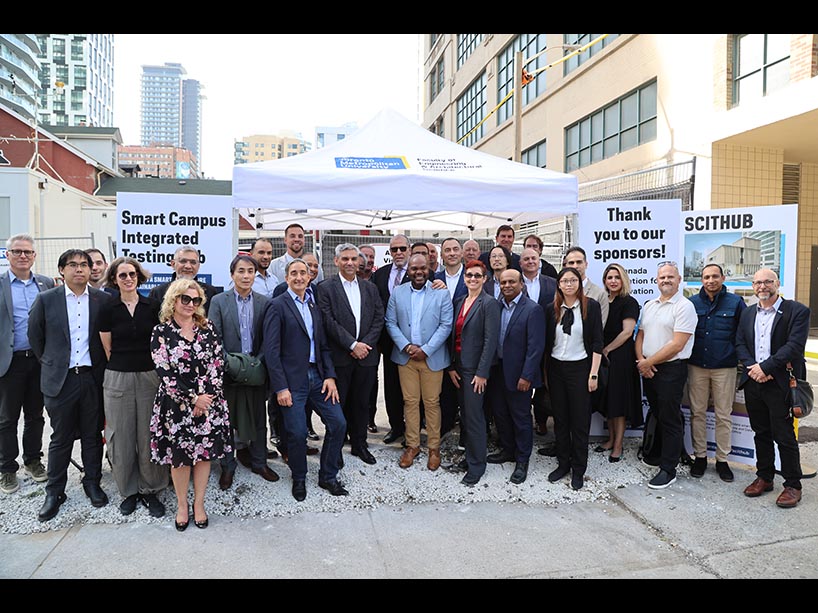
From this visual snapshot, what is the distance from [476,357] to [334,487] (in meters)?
1.60

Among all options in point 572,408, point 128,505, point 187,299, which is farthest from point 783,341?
point 128,505

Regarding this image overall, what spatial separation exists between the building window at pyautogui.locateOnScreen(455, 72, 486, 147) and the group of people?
22.2 meters

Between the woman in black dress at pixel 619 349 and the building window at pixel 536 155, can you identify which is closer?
the woman in black dress at pixel 619 349

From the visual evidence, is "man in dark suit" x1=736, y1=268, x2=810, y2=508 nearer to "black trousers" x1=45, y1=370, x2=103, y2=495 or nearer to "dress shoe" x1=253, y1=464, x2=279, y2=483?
"dress shoe" x1=253, y1=464, x2=279, y2=483

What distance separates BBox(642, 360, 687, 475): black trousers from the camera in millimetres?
4668

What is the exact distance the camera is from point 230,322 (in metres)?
4.46

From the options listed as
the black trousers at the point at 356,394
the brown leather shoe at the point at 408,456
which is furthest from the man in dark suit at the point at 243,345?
the brown leather shoe at the point at 408,456

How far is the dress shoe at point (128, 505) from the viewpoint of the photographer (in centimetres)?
401

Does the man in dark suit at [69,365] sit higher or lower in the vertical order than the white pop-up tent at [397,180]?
lower

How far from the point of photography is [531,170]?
5.88 metres

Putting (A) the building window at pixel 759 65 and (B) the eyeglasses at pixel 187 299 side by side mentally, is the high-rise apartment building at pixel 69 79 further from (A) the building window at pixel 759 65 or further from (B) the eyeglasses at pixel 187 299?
(B) the eyeglasses at pixel 187 299

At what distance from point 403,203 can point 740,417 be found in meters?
3.70
